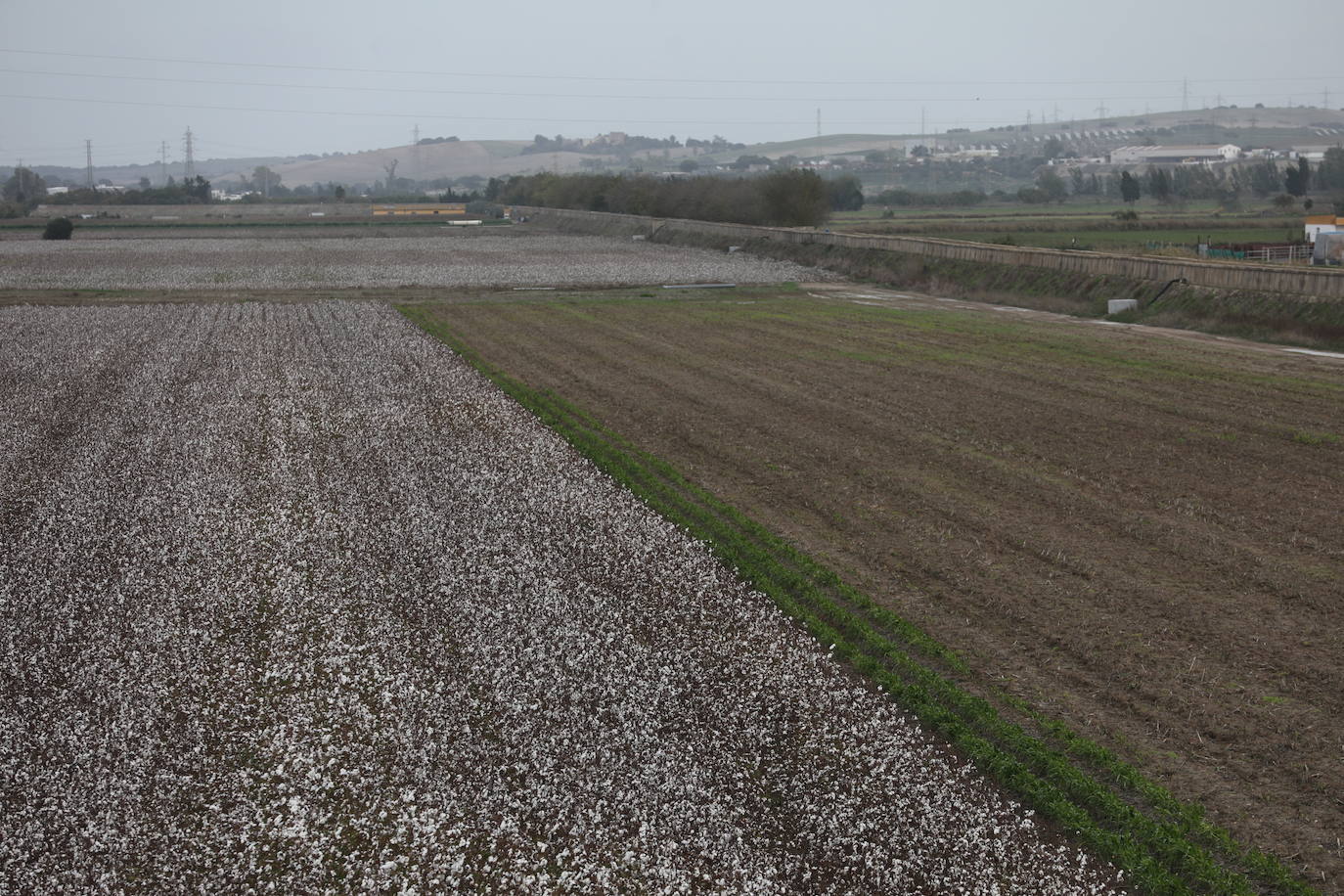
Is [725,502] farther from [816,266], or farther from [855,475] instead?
[816,266]

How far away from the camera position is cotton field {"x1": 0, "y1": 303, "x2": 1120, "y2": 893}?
924 centimetres

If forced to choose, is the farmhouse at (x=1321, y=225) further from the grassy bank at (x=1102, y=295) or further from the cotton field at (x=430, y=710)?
the cotton field at (x=430, y=710)

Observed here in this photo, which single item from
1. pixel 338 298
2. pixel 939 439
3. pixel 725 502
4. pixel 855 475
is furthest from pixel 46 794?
pixel 338 298

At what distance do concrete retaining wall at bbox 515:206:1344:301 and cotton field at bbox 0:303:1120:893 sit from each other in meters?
26.3

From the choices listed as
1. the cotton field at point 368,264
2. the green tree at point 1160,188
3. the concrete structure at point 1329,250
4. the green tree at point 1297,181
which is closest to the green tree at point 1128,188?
the green tree at point 1160,188

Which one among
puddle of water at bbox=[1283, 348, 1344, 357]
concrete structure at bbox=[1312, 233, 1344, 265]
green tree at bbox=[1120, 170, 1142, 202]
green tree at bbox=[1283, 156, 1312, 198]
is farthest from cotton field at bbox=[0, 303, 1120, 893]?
green tree at bbox=[1120, 170, 1142, 202]

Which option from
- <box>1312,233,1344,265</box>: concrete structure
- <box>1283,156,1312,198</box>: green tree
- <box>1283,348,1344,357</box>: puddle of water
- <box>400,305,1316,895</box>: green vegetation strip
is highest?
<box>1283,156,1312,198</box>: green tree

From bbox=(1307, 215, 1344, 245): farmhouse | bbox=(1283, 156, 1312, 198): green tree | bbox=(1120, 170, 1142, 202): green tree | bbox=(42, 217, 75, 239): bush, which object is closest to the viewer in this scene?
bbox=(1307, 215, 1344, 245): farmhouse

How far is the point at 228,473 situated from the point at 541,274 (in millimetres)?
46073

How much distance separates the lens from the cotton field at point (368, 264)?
63.0 m

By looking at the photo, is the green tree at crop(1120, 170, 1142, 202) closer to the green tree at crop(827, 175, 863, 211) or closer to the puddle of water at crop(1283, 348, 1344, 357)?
the green tree at crop(827, 175, 863, 211)

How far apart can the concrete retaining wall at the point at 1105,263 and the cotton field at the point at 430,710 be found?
86.2 feet

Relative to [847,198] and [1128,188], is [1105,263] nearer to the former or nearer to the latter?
[1128,188]

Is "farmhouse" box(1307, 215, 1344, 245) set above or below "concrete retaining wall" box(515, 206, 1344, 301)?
above
